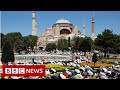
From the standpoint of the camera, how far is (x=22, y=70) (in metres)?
6.45

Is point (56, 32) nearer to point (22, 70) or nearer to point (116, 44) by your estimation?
point (116, 44)

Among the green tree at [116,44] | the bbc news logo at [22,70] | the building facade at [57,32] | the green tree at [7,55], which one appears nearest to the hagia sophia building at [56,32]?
the building facade at [57,32]

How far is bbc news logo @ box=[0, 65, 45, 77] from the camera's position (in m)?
6.26

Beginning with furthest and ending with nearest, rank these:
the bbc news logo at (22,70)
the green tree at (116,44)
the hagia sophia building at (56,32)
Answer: the hagia sophia building at (56,32)
the green tree at (116,44)
the bbc news logo at (22,70)

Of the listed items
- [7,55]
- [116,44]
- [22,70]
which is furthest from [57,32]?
[22,70]

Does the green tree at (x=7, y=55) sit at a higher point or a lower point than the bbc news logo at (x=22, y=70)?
higher

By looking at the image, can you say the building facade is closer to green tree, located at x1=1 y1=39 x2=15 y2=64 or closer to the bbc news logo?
green tree, located at x1=1 y1=39 x2=15 y2=64

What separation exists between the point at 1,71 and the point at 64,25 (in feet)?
99.0

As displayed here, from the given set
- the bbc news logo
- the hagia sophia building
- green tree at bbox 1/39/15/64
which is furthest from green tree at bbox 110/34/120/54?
the hagia sophia building

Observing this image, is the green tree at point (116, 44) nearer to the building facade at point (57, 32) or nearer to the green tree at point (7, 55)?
the green tree at point (7, 55)

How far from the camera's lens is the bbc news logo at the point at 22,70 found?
626cm
